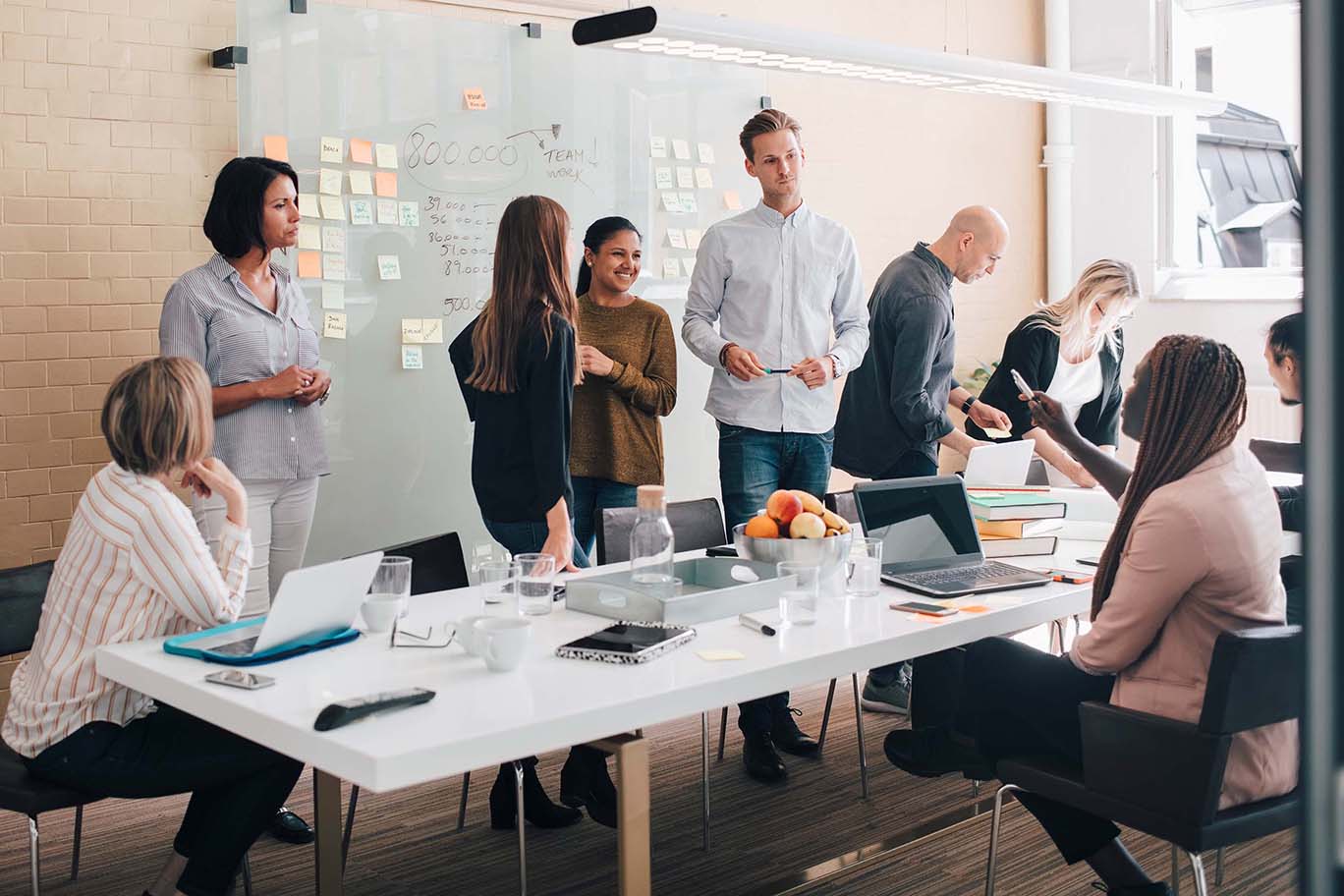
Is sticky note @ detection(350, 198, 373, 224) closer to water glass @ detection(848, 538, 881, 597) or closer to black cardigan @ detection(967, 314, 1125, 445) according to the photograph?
black cardigan @ detection(967, 314, 1125, 445)

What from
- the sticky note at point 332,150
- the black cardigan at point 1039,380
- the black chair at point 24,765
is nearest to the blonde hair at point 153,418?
the black chair at point 24,765

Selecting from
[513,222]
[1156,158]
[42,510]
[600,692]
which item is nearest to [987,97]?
[1156,158]

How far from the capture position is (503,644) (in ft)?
7.93

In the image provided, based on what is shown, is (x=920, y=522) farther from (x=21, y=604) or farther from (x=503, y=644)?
(x=21, y=604)

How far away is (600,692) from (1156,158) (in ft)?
20.6

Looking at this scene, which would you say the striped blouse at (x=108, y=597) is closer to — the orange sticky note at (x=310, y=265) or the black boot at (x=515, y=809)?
the black boot at (x=515, y=809)

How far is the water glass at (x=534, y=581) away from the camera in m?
2.89

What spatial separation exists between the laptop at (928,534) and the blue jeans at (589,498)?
134cm

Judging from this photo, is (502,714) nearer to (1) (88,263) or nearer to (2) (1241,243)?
(1) (88,263)

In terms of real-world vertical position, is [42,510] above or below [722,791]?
above

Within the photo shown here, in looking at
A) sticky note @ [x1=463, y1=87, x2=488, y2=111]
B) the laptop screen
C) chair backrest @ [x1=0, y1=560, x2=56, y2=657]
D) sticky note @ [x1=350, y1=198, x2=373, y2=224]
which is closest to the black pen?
the laptop screen

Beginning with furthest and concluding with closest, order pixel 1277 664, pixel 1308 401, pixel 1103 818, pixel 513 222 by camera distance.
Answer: pixel 513 222 → pixel 1103 818 → pixel 1277 664 → pixel 1308 401

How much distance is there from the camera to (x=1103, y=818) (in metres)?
2.76

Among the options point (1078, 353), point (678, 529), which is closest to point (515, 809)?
point (678, 529)
